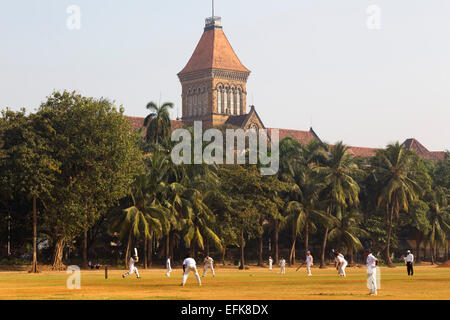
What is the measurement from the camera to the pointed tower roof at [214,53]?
148 metres

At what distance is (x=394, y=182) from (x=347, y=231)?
732 cm

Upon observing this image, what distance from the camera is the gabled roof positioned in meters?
148

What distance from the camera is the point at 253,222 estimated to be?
6856 cm

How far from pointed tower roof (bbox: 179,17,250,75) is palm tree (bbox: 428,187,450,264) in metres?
66.6

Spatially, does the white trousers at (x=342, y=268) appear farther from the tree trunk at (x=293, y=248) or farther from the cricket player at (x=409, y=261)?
the tree trunk at (x=293, y=248)

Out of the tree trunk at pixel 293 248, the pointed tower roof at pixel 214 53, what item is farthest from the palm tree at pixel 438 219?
the pointed tower roof at pixel 214 53

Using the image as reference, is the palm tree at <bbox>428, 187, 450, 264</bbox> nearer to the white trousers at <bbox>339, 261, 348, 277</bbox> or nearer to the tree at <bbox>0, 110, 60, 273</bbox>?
the white trousers at <bbox>339, 261, 348, 277</bbox>

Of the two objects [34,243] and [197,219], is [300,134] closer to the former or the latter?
[197,219]

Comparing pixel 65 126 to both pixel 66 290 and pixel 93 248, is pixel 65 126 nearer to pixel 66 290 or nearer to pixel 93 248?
pixel 93 248

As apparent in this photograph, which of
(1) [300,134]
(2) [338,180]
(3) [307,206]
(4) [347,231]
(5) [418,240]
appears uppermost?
(1) [300,134]

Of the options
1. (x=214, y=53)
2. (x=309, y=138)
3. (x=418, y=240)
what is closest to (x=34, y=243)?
(x=418, y=240)

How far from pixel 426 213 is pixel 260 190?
988 inches

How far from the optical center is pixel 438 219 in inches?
3428
